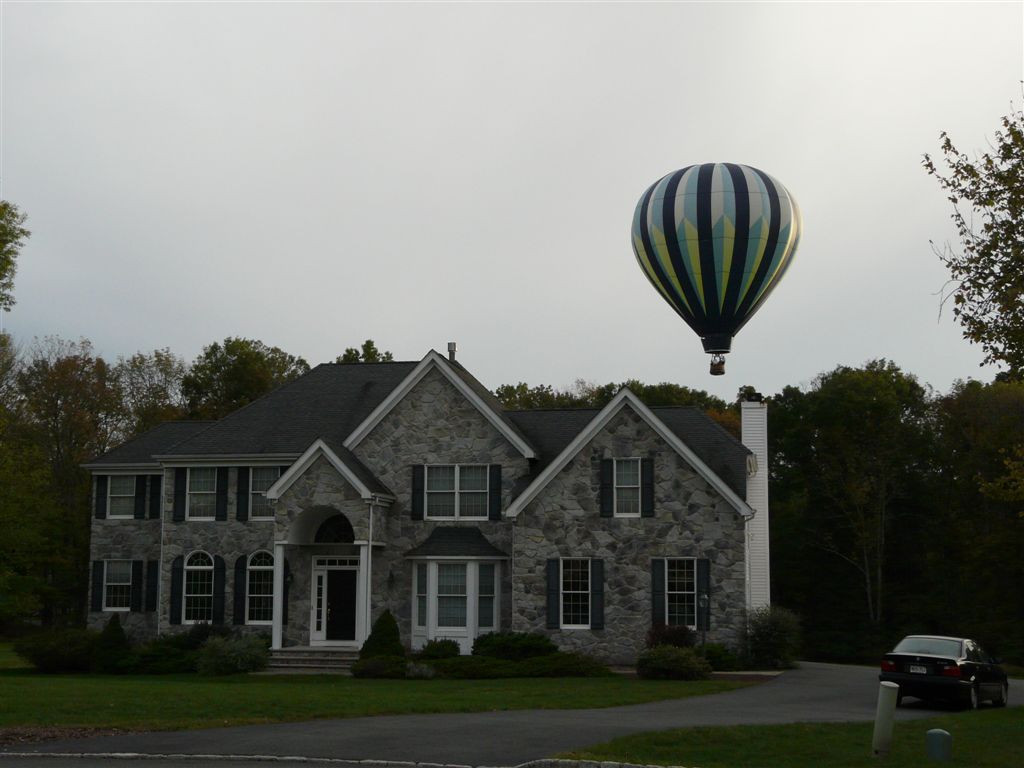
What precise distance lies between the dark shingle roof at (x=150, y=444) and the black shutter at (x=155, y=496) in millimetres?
608

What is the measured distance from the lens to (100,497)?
133 feet

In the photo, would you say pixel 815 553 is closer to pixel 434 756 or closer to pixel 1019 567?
pixel 1019 567

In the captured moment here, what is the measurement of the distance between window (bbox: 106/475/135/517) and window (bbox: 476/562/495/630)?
1223cm

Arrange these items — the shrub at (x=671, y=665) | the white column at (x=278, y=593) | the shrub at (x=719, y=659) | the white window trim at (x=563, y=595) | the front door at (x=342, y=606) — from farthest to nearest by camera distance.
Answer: the front door at (x=342, y=606), the white column at (x=278, y=593), the white window trim at (x=563, y=595), the shrub at (x=719, y=659), the shrub at (x=671, y=665)

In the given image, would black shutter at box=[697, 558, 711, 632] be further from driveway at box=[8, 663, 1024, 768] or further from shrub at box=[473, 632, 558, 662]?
driveway at box=[8, 663, 1024, 768]

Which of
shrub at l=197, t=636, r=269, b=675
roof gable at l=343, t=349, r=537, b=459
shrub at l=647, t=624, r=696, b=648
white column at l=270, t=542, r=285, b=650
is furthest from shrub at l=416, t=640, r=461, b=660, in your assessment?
roof gable at l=343, t=349, r=537, b=459

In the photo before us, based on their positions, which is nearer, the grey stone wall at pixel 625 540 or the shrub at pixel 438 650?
the grey stone wall at pixel 625 540

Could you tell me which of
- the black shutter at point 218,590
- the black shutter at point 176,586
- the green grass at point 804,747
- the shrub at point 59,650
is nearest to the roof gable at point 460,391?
the black shutter at point 218,590

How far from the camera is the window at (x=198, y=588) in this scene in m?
38.3

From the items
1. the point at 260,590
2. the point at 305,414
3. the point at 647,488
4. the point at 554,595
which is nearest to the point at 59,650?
the point at 260,590

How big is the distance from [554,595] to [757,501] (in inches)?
288

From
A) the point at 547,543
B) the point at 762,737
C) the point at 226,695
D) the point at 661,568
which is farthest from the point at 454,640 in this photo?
the point at 762,737

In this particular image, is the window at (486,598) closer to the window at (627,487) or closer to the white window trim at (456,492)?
the white window trim at (456,492)

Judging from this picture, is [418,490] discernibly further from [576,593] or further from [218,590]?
[218,590]
